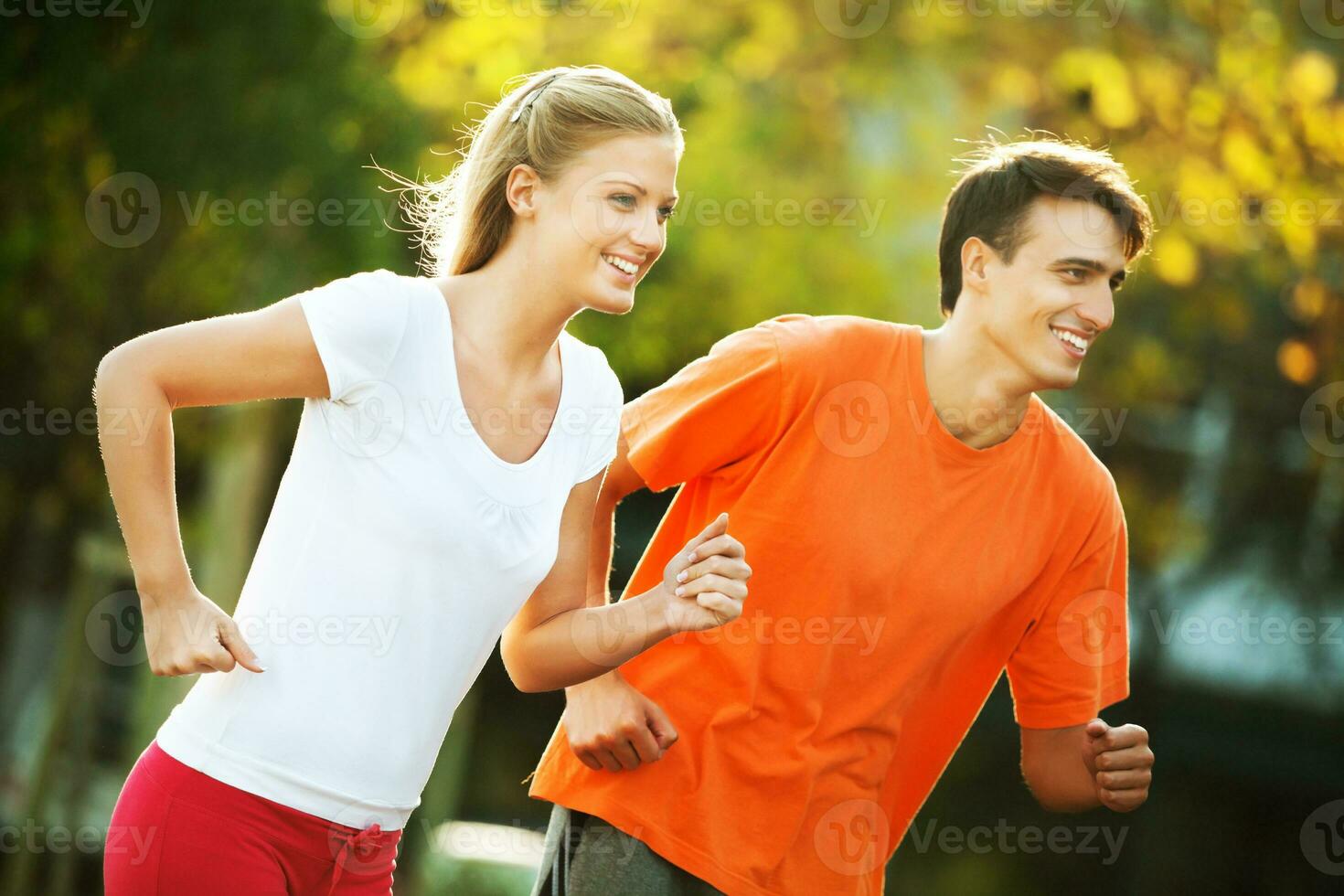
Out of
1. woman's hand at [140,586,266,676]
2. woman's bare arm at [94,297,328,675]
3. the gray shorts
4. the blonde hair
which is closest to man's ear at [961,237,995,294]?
the blonde hair

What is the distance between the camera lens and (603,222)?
231 centimetres

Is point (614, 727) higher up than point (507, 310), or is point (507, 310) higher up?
point (507, 310)

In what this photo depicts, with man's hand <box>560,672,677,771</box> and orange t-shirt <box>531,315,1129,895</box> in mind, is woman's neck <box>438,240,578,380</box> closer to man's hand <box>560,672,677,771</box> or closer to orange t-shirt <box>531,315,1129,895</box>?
orange t-shirt <box>531,315,1129,895</box>

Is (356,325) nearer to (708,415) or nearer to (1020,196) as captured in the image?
(708,415)

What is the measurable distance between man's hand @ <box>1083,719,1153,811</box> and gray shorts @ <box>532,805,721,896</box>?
841 millimetres

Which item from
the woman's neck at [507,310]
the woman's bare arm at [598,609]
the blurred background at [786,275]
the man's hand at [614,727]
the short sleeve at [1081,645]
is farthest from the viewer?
the blurred background at [786,275]

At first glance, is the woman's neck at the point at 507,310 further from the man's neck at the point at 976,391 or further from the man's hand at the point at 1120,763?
the man's hand at the point at 1120,763

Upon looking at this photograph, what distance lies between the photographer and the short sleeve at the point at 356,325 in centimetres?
204

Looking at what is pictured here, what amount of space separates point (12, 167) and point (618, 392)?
4.06m

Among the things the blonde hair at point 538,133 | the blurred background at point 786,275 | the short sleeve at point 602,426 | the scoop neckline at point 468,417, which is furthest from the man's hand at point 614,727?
the blurred background at point 786,275

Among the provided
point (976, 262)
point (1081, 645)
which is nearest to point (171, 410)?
point (976, 262)

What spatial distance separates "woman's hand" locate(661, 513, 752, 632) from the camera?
2348mm

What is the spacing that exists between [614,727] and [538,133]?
1.04 metres

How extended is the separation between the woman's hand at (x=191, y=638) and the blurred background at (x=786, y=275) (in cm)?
340
